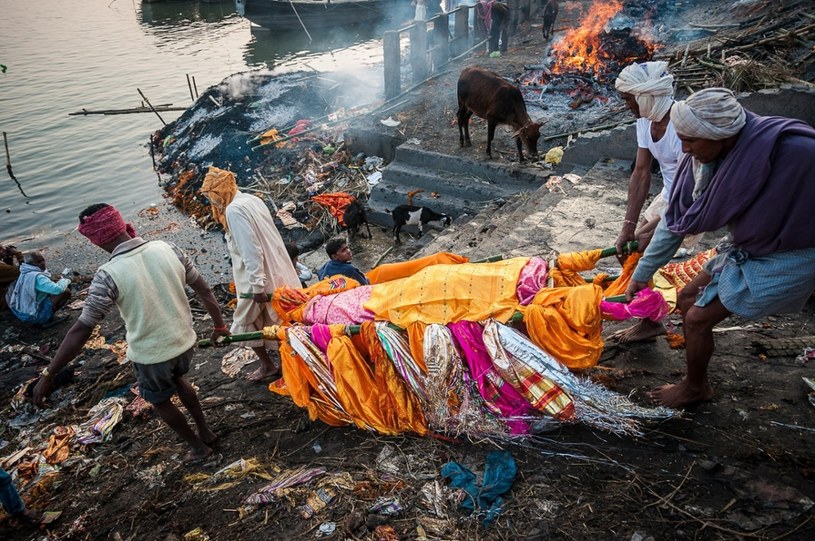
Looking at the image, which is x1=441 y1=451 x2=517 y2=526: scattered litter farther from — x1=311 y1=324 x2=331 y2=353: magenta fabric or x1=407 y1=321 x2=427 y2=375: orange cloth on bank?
x1=311 y1=324 x2=331 y2=353: magenta fabric


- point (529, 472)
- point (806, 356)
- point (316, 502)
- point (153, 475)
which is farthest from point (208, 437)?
point (806, 356)

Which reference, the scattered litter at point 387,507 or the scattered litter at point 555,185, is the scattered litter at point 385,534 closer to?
the scattered litter at point 387,507

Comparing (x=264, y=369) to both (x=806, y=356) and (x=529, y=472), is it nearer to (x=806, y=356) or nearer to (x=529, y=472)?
(x=529, y=472)

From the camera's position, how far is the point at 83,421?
15.8 feet

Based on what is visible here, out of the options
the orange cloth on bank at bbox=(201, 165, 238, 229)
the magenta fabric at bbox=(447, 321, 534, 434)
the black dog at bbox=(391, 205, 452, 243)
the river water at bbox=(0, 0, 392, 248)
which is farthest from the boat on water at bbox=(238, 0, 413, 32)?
the magenta fabric at bbox=(447, 321, 534, 434)

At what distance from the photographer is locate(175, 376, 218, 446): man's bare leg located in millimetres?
3504

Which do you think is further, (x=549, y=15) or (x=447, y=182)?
(x=549, y=15)

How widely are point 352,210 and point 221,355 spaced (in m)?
4.01

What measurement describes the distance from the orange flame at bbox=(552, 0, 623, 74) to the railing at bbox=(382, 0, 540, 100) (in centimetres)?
330

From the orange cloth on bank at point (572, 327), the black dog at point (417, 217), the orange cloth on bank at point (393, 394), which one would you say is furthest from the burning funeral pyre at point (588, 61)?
the orange cloth on bank at point (393, 394)

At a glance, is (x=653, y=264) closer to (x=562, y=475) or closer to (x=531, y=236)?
(x=562, y=475)

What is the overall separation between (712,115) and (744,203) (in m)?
0.44

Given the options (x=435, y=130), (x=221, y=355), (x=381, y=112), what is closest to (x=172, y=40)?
(x=381, y=112)

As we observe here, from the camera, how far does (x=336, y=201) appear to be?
9.80m
